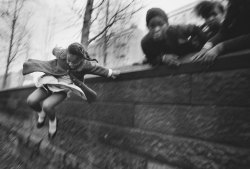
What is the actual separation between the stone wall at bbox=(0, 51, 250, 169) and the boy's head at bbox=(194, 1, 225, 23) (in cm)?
68

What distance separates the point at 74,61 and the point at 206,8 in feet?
6.14

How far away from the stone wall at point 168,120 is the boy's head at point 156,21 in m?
0.42

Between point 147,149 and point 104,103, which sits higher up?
point 104,103

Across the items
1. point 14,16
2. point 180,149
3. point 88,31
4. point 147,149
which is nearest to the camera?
point 180,149

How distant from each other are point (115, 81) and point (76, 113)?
1.23m

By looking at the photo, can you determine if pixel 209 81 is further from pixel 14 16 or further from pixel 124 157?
pixel 14 16

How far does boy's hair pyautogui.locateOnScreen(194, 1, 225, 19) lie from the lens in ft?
8.08

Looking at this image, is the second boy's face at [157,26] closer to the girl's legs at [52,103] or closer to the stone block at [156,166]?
the stone block at [156,166]

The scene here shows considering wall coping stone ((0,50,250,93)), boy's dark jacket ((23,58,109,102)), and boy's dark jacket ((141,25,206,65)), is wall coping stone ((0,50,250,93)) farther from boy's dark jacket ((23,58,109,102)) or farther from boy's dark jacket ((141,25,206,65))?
boy's dark jacket ((23,58,109,102))

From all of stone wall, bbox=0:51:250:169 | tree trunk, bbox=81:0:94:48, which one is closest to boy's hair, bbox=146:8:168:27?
stone wall, bbox=0:51:250:169

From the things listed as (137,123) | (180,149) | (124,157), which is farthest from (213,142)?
(124,157)

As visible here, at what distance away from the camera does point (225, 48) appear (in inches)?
79.4

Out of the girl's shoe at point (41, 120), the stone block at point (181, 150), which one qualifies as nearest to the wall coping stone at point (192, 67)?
the stone block at point (181, 150)

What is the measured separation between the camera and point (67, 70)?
11.1 ft
